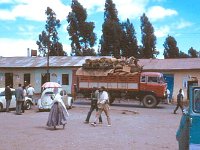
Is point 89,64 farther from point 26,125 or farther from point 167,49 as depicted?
point 167,49

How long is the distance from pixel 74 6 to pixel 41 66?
1731cm

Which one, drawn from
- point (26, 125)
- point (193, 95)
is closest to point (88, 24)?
point (26, 125)

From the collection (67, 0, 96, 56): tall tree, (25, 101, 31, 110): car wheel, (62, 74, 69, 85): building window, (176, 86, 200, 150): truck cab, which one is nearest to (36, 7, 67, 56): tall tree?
(67, 0, 96, 56): tall tree

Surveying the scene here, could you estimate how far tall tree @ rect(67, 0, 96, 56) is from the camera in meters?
59.2

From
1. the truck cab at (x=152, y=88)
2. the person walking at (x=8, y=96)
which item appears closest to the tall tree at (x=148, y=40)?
the truck cab at (x=152, y=88)

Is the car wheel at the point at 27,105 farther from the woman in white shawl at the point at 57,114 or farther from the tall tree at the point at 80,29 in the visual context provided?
the tall tree at the point at 80,29

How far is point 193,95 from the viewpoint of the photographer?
779 cm

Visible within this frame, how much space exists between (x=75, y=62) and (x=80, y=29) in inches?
615

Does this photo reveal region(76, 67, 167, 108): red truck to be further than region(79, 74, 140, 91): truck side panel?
No

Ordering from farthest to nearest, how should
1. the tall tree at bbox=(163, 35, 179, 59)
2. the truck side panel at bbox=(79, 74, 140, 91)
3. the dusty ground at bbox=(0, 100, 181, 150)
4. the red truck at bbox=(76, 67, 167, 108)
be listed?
the tall tree at bbox=(163, 35, 179, 59)
the truck side panel at bbox=(79, 74, 140, 91)
the red truck at bbox=(76, 67, 167, 108)
the dusty ground at bbox=(0, 100, 181, 150)

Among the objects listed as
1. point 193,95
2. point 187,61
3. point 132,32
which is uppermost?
point 132,32

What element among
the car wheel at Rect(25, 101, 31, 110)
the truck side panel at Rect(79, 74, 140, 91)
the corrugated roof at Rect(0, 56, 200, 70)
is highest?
the corrugated roof at Rect(0, 56, 200, 70)

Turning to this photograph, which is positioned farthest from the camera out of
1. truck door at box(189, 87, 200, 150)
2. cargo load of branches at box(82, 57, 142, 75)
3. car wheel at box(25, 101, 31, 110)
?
cargo load of branches at box(82, 57, 142, 75)

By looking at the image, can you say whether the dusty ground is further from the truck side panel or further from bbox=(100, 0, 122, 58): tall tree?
bbox=(100, 0, 122, 58): tall tree
